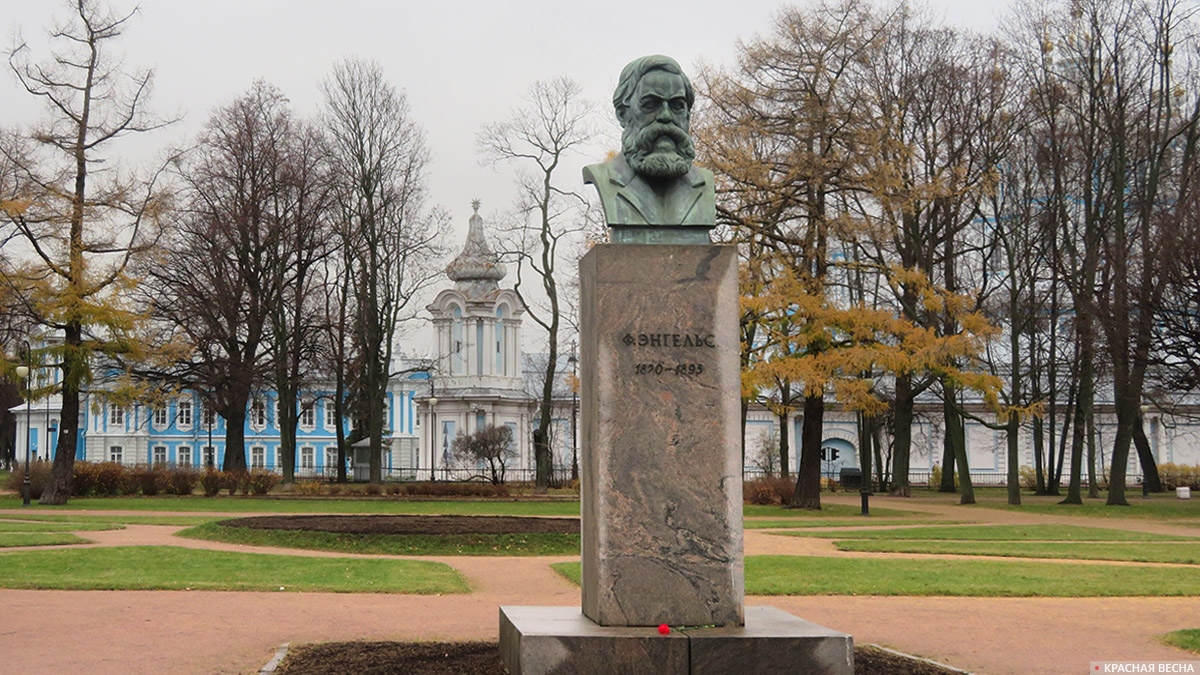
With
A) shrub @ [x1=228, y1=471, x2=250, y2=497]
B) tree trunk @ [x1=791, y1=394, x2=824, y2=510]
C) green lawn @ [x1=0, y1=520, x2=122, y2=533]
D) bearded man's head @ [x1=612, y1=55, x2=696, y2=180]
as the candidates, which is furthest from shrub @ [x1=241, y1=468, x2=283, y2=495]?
bearded man's head @ [x1=612, y1=55, x2=696, y2=180]

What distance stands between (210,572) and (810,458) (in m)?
20.0

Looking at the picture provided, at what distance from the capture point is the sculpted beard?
8.68m

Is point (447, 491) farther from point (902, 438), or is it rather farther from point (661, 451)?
point (661, 451)

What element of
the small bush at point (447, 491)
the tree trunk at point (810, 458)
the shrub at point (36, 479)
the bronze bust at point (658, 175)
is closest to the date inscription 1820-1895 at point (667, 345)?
the bronze bust at point (658, 175)

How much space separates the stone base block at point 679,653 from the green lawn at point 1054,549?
1281cm

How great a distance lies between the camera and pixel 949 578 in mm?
15703

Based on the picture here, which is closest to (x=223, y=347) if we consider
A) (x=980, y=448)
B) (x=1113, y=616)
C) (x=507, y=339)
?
(x=507, y=339)

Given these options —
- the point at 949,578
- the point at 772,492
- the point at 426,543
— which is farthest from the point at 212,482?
the point at 949,578

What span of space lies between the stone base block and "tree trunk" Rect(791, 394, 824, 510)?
972 inches

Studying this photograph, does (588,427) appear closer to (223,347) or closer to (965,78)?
(965,78)

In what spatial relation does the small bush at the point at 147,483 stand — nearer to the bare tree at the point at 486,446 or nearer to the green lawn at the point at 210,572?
the bare tree at the point at 486,446

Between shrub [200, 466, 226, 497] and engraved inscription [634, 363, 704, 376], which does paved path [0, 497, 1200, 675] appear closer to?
engraved inscription [634, 363, 704, 376]

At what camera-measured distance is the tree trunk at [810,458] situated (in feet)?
106

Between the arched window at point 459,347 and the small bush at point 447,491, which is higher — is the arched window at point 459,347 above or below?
above
